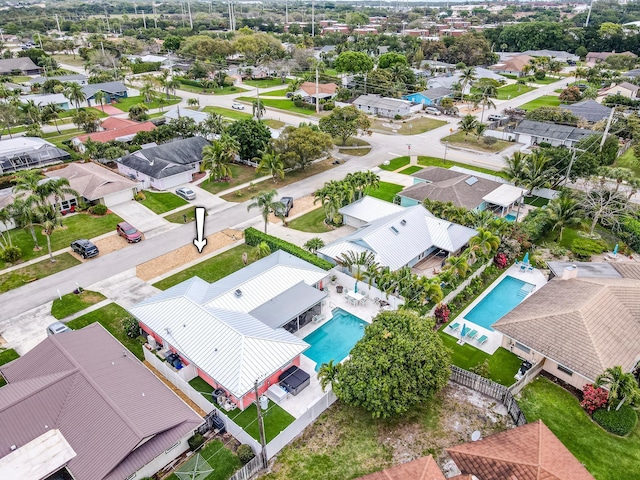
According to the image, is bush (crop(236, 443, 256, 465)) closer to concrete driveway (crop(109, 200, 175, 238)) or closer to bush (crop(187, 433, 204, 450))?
bush (crop(187, 433, 204, 450))

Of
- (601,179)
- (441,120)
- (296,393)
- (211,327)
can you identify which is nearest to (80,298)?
(211,327)

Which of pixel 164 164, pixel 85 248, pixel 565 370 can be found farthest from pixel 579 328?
pixel 164 164

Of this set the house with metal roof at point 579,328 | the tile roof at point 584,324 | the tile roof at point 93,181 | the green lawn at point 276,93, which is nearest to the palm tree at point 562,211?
the house with metal roof at point 579,328

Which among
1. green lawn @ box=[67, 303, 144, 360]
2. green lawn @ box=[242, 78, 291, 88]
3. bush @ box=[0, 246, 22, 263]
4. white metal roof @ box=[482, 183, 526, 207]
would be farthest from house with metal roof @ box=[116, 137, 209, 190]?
green lawn @ box=[242, 78, 291, 88]

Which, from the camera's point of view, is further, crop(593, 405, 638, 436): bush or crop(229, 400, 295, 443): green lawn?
crop(229, 400, 295, 443): green lawn

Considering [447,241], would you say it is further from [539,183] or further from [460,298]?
[539,183]

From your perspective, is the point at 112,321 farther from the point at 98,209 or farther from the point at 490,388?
the point at 490,388
